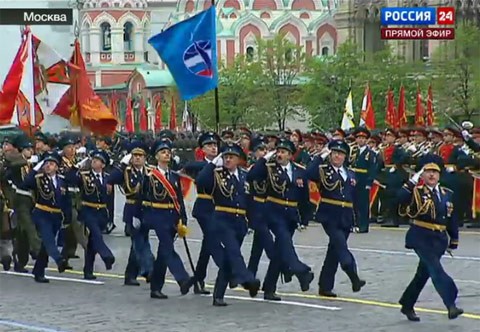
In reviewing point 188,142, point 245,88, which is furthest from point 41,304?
point 245,88

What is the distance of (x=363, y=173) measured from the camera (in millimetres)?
23328

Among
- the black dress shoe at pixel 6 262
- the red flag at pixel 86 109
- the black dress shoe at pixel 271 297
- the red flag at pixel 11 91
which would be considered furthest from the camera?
the red flag at pixel 11 91

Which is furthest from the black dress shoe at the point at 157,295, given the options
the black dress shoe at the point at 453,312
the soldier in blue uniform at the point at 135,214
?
the black dress shoe at the point at 453,312

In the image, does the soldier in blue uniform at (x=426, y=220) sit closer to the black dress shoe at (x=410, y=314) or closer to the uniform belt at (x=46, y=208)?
the black dress shoe at (x=410, y=314)

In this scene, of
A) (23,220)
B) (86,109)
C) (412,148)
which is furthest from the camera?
(412,148)

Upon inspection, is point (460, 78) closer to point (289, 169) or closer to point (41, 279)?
point (41, 279)

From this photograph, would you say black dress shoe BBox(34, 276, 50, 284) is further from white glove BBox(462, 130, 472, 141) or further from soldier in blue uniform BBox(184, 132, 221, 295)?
white glove BBox(462, 130, 472, 141)

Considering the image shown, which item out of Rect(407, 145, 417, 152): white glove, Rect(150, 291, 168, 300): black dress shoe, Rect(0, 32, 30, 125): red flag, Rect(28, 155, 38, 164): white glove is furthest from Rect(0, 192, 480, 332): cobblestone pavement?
Rect(0, 32, 30, 125): red flag

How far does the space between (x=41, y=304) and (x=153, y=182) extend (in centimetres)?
178

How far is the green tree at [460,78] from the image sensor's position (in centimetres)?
5328

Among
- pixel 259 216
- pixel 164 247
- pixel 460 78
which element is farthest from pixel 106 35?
pixel 259 216

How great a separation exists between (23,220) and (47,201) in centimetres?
110

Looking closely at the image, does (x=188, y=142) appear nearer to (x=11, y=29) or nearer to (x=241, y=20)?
(x=11, y=29)

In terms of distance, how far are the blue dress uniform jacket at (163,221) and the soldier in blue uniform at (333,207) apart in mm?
1484
